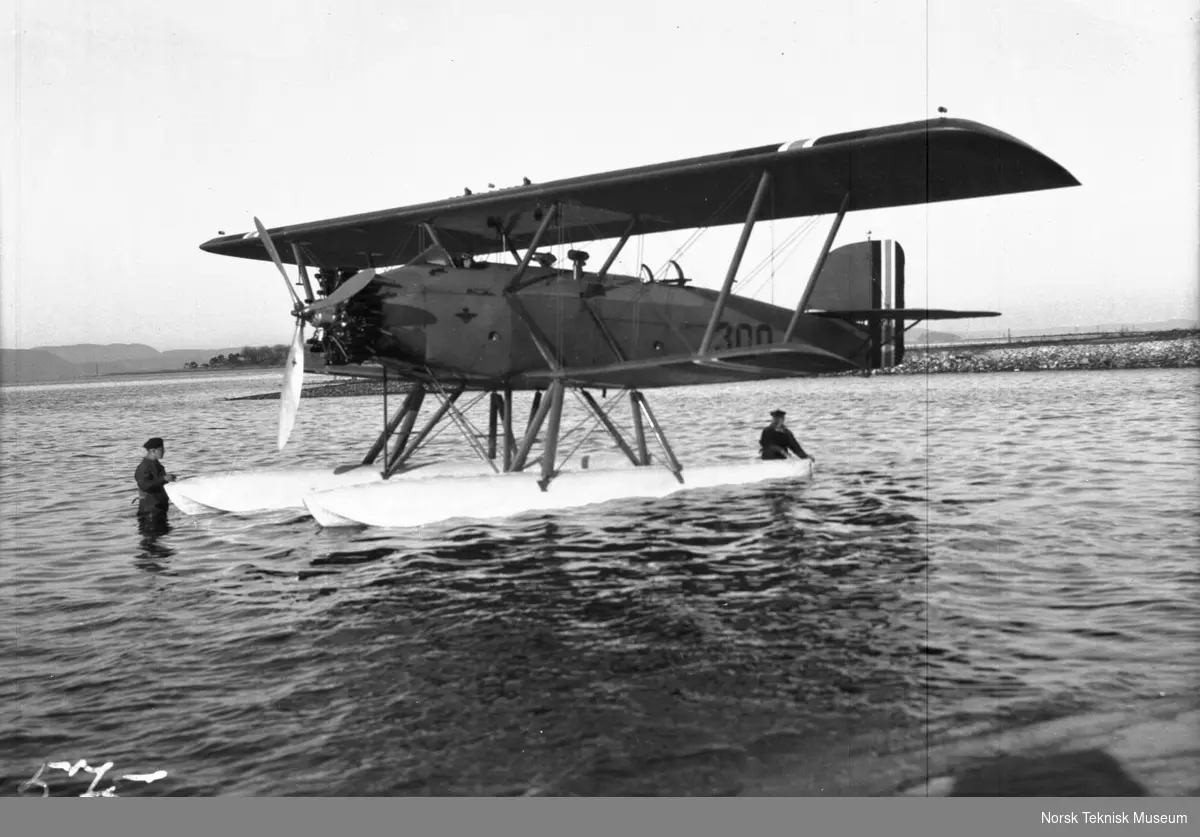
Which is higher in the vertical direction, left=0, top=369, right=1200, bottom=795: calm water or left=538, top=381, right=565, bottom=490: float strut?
left=538, top=381, right=565, bottom=490: float strut

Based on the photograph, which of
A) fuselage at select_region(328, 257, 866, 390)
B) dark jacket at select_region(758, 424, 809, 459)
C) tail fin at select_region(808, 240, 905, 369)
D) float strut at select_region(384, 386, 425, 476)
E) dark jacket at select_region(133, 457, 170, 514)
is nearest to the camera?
fuselage at select_region(328, 257, 866, 390)

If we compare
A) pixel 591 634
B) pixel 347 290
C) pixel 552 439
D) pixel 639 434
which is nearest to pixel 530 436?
pixel 552 439

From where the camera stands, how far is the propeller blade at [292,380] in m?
11.3

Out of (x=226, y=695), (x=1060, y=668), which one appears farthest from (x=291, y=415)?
(x=1060, y=668)

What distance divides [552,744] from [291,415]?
7.81 m

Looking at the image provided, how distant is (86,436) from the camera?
34.3 m

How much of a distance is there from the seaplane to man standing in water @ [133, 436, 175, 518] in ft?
0.56

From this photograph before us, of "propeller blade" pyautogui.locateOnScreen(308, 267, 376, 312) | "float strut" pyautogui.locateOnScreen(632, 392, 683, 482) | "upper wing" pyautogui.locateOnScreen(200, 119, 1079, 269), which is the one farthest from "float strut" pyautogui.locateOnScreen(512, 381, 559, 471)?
"propeller blade" pyautogui.locateOnScreen(308, 267, 376, 312)

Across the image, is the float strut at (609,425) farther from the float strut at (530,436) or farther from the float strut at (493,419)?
the float strut at (493,419)

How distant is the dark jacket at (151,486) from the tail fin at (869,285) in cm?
1092

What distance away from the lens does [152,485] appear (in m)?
12.6

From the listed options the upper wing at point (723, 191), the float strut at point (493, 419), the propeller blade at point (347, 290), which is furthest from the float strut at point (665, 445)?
the propeller blade at point (347, 290)

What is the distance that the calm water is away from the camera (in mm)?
4805

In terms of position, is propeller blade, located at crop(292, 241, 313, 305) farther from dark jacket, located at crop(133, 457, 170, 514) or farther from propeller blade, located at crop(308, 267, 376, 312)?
dark jacket, located at crop(133, 457, 170, 514)
